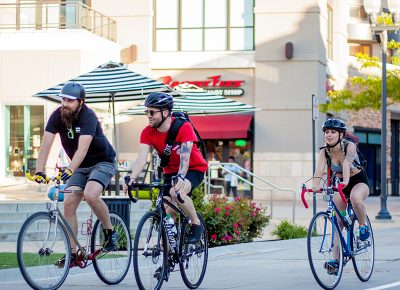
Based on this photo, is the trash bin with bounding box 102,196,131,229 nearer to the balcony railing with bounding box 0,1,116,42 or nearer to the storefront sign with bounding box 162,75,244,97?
the balcony railing with bounding box 0,1,116,42

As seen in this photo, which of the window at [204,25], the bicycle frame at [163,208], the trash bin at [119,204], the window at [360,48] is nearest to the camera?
the bicycle frame at [163,208]

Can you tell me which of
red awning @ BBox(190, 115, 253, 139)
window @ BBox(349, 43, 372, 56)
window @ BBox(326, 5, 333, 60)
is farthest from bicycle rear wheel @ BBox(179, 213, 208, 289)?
window @ BBox(349, 43, 372, 56)

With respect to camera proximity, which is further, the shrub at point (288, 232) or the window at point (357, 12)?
the window at point (357, 12)

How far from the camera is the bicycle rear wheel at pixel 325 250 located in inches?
414

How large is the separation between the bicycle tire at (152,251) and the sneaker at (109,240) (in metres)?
0.95

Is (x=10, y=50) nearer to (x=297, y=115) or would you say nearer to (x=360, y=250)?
(x=297, y=115)

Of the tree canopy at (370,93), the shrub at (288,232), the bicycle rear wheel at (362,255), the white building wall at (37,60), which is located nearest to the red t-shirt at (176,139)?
the bicycle rear wheel at (362,255)

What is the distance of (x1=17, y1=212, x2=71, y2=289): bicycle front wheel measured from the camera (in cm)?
961

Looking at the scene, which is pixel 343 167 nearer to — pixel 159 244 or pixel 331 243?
pixel 331 243

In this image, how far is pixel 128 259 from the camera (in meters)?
10.8

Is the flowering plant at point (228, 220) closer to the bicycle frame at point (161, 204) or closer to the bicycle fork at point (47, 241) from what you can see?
the bicycle frame at point (161, 204)

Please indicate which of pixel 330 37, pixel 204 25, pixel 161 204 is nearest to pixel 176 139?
pixel 161 204

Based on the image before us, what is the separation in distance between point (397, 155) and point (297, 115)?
540 inches

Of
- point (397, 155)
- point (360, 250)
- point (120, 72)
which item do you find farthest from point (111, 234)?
point (397, 155)
